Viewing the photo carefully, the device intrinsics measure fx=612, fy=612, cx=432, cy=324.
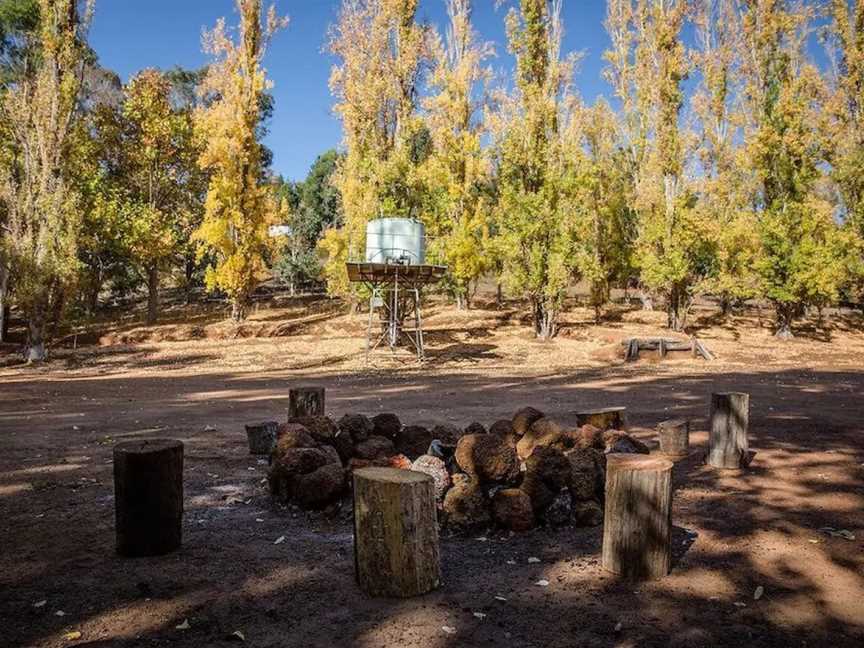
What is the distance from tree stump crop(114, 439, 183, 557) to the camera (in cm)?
421

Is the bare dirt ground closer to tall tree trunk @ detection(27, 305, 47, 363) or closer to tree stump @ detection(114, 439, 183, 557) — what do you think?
tree stump @ detection(114, 439, 183, 557)

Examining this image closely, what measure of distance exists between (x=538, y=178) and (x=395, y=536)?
2206cm

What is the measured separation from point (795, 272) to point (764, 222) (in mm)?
2332

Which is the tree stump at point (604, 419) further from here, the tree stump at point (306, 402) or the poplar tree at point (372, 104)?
the poplar tree at point (372, 104)

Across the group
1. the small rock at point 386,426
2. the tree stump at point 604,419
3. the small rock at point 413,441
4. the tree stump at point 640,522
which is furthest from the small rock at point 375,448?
the tree stump at point 640,522

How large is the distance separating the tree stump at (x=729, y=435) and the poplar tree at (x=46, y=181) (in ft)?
65.2

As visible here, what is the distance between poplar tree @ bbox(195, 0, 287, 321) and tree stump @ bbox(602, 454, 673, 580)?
2445 centimetres

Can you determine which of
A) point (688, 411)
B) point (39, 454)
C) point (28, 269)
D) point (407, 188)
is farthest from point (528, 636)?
point (407, 188)

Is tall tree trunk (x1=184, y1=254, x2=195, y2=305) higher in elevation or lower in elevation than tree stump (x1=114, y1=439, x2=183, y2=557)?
higher

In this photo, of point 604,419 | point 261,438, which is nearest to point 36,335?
point 261,438

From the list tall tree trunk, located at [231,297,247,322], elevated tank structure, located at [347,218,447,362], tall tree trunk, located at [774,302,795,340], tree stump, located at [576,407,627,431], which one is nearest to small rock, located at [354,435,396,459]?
tree stump, located at [576,407,627,431]

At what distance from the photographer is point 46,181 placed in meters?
20.0

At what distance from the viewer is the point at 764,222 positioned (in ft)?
81.4

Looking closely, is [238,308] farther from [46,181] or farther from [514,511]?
[514,511]
